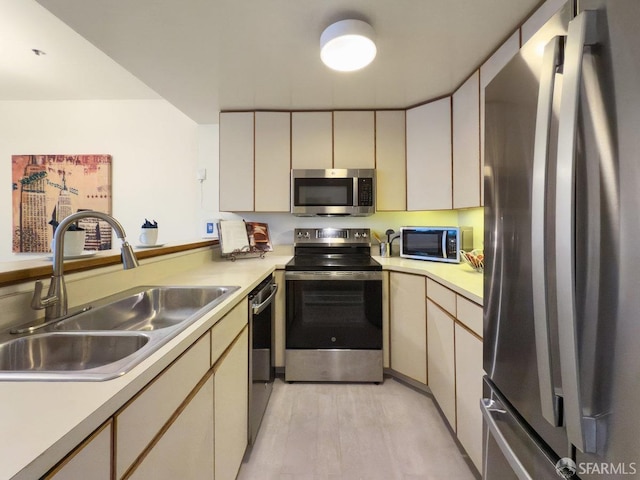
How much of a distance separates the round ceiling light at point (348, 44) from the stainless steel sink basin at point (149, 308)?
1.27m

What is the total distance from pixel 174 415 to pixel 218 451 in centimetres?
44

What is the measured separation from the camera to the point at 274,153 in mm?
2439

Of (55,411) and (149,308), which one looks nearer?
(55,411)

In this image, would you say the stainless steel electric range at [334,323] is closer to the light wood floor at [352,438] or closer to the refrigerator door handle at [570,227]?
the light wood floor at [352,438]

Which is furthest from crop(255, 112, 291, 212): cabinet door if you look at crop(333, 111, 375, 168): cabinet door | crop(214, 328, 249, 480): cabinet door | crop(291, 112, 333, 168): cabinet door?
crop(214, 328, 249, 480): cabinet door

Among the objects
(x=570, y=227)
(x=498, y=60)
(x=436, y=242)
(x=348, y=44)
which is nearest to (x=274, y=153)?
(x=348, y=44)

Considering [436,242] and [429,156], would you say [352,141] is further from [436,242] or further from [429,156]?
[436,242]

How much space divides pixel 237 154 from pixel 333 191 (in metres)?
0.88

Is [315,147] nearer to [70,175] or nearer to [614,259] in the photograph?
[614,259]

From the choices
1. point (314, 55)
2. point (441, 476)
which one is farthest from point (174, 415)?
point (314, 55)

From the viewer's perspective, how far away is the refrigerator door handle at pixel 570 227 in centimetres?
51

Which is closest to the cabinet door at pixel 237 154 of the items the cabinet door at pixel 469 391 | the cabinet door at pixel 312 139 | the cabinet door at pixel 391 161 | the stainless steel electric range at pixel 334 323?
the cabinet door at pixel 312 139

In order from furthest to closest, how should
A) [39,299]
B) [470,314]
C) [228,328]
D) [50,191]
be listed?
1. [50,191]
2. [470,314]
3. [228,328]
4. [39,299]

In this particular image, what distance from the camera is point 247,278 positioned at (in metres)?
1.60
